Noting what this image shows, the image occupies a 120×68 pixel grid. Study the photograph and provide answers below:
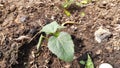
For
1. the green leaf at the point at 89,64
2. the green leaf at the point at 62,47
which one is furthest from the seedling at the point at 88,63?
the green leaf at the point at 62,47

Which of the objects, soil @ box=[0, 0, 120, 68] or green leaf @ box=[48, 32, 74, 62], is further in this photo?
soil @ box=[0, 0, 120, 68]

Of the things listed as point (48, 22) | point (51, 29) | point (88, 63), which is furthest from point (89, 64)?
point (48, 22)

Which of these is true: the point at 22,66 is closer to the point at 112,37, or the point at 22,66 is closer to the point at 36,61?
the point at 36,61

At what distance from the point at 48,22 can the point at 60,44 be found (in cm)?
34

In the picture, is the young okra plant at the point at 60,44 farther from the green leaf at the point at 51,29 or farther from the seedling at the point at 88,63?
the seedling at the point at 88,63

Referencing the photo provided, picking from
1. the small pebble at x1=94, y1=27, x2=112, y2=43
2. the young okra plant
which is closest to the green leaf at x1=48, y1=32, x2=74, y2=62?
the young okra plant

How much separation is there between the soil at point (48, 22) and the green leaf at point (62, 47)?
5.5 inches

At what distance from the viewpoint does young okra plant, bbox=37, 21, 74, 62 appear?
5.25 feet

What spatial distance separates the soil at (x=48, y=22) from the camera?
1.76m

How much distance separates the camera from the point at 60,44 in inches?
65.3

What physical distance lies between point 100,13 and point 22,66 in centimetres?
70

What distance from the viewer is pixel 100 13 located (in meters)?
1.99

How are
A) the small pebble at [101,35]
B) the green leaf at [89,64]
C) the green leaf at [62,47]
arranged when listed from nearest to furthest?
the green leaf at [62,47], the green leaf at [89,64], the small pebble at [101,35]

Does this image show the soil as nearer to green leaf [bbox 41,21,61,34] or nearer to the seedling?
the seedling
